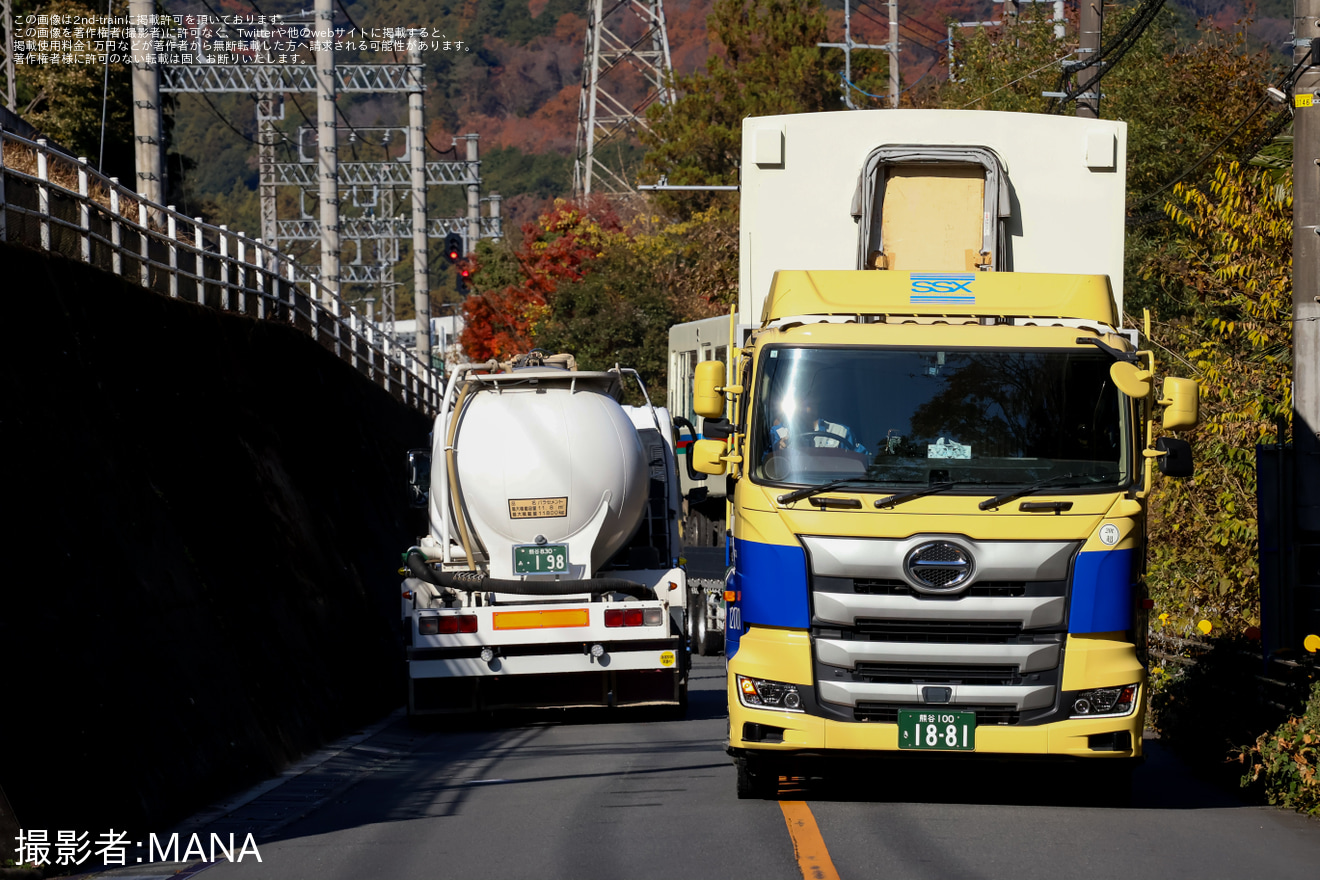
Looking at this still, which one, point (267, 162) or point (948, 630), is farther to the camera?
point (267, 162)

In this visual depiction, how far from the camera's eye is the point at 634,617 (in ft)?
49.4

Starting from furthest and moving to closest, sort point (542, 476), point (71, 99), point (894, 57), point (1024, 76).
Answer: point (894, 57)
point (71, 99)
point (1024, 76)
point (542, 476)

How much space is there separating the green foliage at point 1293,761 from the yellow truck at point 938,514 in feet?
3.29

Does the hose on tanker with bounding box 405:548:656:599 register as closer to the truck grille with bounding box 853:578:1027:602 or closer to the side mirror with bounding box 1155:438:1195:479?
the truck grille with bounding box 853:578:1027:602

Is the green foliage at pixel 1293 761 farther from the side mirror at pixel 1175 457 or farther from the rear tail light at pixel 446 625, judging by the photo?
the rear tail light at pixel 446 625

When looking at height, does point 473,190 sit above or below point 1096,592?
above

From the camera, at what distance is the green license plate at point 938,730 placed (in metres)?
9.69

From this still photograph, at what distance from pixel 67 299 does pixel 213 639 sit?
2.90 metres

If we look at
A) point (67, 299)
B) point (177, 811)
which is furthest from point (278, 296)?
point (177, 811)

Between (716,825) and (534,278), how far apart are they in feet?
161

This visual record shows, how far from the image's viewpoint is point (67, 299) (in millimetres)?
12867

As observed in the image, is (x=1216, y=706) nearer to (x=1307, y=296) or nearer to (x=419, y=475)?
(x=1307, y=296)

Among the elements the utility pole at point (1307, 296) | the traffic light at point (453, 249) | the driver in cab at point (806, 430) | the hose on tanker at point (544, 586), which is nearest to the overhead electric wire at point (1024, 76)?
the traffic light at point (453, 249)

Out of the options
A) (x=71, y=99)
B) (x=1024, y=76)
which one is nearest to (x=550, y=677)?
(x=1024, y=76)
